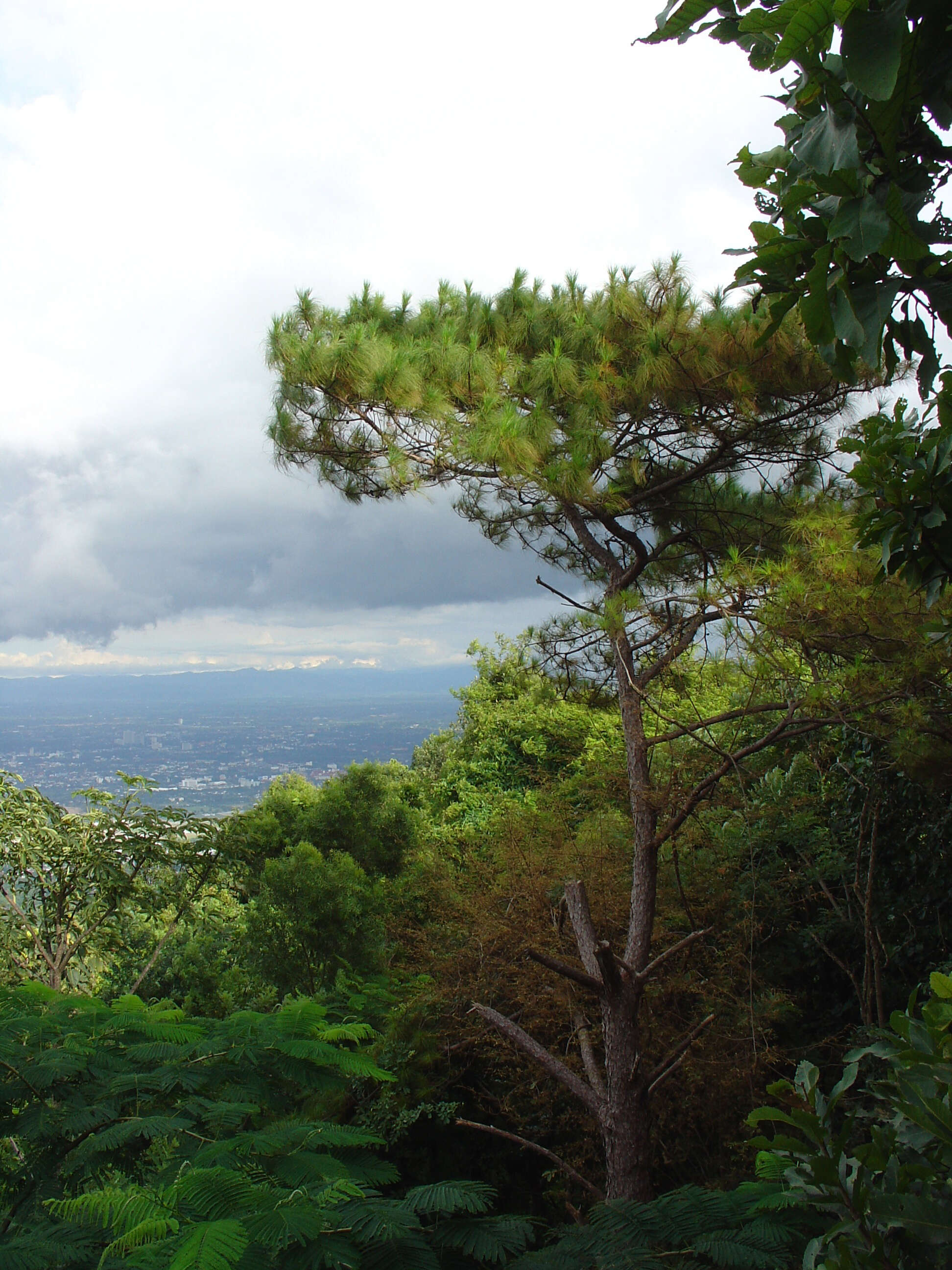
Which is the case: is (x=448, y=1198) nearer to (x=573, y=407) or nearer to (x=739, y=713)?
(x=739, y=713)

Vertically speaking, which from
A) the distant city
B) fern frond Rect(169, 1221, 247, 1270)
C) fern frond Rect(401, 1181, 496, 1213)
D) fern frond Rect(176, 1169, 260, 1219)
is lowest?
the distant city

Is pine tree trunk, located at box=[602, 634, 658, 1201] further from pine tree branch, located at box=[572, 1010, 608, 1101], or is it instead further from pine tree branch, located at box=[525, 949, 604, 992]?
pine tree branch, located at box=[525, 949, 604, 992]

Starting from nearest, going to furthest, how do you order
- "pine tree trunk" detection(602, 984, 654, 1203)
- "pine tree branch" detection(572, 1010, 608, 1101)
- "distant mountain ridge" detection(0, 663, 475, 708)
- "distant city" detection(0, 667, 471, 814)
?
"pine tree trunk" detection(602, 984, 654, 1203)
"pine tree branch" detection(572, 1010, 608, 1101)
"distant city" detection(0, 667, 471, 814)
"distant mountain ridge" detection(0, 663, 475, 708)

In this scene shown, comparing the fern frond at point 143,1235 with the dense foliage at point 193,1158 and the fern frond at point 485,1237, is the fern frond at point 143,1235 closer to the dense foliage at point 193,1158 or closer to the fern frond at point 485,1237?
the dense foliage at point 193,1158

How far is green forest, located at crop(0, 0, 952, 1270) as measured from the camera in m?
1.18

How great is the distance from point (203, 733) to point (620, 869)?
2731 centimetres

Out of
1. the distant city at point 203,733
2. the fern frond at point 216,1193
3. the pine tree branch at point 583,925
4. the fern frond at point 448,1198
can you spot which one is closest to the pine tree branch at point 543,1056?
the pine tree branch at point 583,925

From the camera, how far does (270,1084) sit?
2113mm

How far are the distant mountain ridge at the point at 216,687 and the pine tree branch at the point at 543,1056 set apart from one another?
42.2 m

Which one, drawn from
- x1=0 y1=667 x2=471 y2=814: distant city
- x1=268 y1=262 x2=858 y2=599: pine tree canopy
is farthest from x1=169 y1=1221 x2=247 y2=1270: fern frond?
x1=0 y1=667 x2=471 y2=814: distant city

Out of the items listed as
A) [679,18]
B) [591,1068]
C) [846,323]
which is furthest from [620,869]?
A: [679,18]

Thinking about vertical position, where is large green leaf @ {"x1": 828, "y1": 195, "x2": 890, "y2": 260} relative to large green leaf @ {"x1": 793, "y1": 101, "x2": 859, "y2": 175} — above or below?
below

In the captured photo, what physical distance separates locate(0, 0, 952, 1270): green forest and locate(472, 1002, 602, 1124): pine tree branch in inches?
0.9

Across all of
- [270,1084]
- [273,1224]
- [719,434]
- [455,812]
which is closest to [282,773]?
[455,812]
